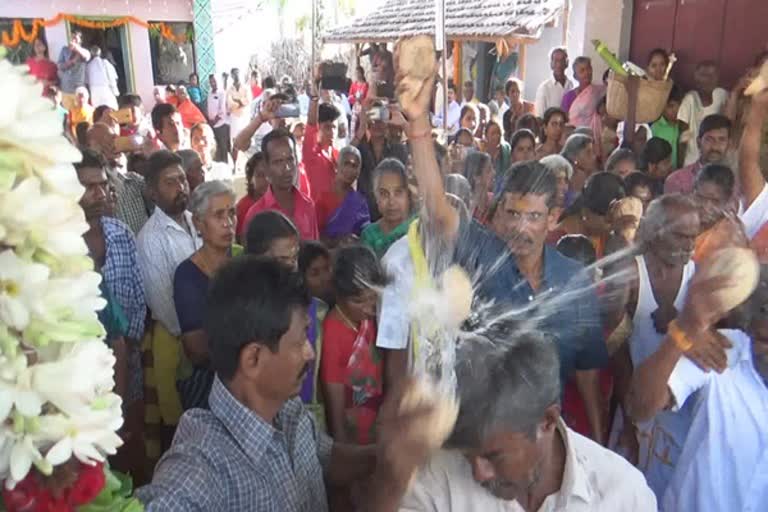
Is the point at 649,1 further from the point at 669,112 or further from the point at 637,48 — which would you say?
the point at 669,112

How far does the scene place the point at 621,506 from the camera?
1.42m

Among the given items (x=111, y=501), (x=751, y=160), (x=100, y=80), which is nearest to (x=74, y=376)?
(x=111, y=501)

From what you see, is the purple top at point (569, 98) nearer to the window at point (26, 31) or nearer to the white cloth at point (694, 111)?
the white cloth at point (694, 111)

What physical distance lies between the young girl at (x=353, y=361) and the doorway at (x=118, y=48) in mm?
13022

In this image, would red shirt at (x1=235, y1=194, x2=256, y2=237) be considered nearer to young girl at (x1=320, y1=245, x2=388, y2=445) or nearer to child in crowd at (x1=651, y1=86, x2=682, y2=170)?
young girl at (x1=320, y1=245, x2=388, y2=445)

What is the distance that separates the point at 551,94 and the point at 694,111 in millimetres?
1998

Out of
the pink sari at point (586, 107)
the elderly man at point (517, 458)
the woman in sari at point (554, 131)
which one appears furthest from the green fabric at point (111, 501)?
the pink sari at point (586, 107)

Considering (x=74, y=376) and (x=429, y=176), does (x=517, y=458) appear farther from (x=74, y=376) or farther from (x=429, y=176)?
(x=429, y=176)

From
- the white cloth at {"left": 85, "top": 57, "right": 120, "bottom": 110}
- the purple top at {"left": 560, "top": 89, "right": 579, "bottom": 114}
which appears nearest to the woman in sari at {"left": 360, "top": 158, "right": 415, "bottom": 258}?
the purple top at {"left": 560, "top": 89, "right": 579, "bottom": 114}

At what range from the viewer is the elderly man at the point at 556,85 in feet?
24.6

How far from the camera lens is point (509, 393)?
4.30 feet

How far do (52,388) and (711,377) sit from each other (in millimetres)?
1663

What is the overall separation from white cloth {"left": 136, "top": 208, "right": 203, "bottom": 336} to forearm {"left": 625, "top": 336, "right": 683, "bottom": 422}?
186 centimetres

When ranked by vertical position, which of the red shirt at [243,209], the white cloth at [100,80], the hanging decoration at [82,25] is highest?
the hanging decoration at [82,25]
